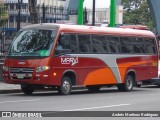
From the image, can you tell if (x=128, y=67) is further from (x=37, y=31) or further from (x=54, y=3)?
(x=54, y=3)

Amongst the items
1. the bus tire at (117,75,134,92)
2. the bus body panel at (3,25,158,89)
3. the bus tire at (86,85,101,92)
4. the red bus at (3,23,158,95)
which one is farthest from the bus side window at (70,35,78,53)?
the bus tire at (117,75,134,92)

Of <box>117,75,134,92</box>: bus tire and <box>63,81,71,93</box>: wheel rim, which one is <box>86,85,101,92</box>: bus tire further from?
<box>63,81,71,93</box>: wheel rim

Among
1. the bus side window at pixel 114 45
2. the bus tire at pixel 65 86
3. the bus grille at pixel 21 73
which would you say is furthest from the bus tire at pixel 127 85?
the bus grille at pixel 21 73

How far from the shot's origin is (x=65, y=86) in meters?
24.3

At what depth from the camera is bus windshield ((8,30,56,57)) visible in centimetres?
2364

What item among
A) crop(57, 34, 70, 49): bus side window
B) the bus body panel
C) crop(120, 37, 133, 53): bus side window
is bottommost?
the bus body panel

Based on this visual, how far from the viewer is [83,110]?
17.3 m

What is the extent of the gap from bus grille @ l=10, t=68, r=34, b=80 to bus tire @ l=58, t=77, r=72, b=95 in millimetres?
1472

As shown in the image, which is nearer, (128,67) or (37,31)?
(37,31)

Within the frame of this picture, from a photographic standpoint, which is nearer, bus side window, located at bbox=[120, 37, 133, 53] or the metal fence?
bus side window, located at bbox=[120, 37, 133, 53]

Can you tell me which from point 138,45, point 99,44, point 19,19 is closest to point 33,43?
point 99,44

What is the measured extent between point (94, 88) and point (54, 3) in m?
55.2

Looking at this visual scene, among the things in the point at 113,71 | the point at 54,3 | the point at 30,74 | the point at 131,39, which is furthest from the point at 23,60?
the point at 54,3

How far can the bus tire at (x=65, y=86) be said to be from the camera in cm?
2415
